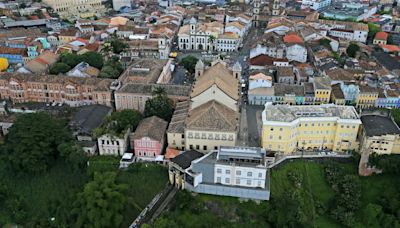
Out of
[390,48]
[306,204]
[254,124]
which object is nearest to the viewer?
[306,204]

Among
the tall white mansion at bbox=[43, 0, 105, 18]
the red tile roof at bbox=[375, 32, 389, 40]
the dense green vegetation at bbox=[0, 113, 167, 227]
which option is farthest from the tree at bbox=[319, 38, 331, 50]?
the tall white mansion at bbox=[43, 0, 105, 18]

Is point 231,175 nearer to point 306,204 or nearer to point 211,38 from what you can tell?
point 306,204

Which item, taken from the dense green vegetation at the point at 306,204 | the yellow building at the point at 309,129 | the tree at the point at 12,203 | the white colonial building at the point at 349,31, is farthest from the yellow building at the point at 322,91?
the tree at the point at 12,203

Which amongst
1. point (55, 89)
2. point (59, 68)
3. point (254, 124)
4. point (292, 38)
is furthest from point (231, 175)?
point (292, 38)

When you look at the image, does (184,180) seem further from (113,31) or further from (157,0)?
(157,0)

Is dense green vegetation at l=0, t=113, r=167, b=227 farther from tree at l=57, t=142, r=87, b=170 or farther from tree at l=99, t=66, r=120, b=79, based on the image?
tree at l=99, t=66, r=120, b=79

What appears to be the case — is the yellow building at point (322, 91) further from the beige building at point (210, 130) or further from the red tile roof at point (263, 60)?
the beige building at point (210, 130)
